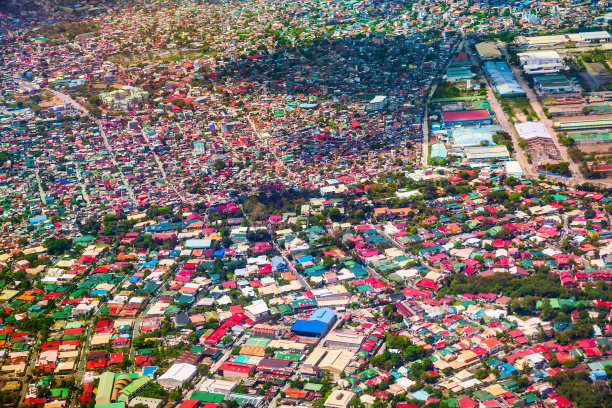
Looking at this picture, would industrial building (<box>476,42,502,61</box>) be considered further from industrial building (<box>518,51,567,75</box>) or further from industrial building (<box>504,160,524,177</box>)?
industrial building (<box>504,160,524,177</box>)

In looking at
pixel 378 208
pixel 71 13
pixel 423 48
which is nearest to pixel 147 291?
pixel 378 208

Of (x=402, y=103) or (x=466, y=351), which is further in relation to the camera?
(x=402, y=103)

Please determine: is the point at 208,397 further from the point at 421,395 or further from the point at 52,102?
the point at 52,102

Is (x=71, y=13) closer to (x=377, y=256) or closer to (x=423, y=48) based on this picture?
(x=423, y=48)

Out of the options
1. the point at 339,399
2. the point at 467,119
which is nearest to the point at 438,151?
the point at 467,119

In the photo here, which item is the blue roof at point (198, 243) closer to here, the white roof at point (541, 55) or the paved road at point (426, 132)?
the paved road at point (426, 132)

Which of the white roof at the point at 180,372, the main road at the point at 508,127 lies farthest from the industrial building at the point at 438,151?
the white roof at the point at 180,372

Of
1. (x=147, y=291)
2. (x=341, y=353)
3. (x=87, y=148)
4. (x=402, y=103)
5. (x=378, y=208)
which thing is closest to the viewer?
(x=341, y=353)
